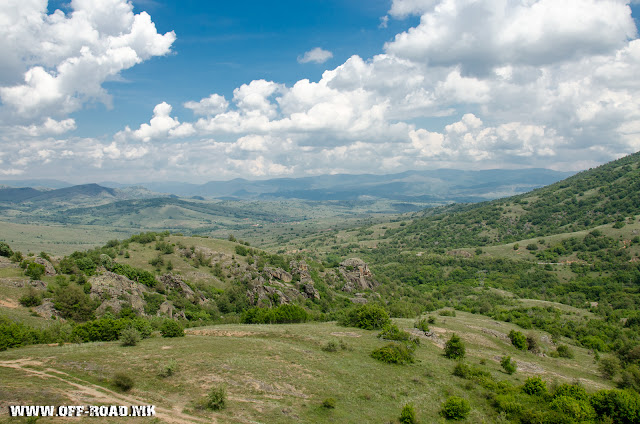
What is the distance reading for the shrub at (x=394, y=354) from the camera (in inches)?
1549

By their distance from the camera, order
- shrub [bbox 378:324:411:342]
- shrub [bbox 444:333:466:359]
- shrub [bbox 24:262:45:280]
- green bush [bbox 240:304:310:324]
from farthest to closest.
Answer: green bush [bbox 240:304:310:324] → shrub [bbox 24:262:45:280] → shrub [bbox 378:324:411:342] → shrub [bbox 444:333:466:359]

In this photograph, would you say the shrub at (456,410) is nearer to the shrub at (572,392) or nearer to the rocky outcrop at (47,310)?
the shrub at (572,392)

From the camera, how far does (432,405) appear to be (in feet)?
101

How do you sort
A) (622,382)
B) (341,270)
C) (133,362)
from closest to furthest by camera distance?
(133,362) < (622,382) < (341,270)

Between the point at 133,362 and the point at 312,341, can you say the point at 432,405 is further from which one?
the point at 133,362

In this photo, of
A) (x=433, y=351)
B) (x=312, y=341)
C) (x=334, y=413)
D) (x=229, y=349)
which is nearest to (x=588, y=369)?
(x=433, y=351)

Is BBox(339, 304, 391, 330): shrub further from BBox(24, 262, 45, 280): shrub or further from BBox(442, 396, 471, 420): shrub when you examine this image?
BBox(24, 262, 45, 280): shrub

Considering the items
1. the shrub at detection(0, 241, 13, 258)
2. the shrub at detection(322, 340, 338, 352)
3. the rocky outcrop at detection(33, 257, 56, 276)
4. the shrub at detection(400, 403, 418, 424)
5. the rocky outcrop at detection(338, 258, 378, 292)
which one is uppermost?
the shrub at detection(0, 241, 13, 258)

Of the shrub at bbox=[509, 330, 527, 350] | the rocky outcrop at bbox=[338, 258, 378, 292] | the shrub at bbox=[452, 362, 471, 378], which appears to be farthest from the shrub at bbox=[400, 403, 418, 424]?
the rocky outcrop at bbox=[338, 258, 378, 292]

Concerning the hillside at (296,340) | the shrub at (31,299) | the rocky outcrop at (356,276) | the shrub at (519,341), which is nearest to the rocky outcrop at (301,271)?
the hillside at (296,340)

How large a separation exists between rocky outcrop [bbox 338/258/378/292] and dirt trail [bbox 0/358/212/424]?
8650cm

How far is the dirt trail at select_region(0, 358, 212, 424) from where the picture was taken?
22234 mm

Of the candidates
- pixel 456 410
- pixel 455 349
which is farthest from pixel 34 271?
pixel 455 349

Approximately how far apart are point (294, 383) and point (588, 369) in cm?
4568
